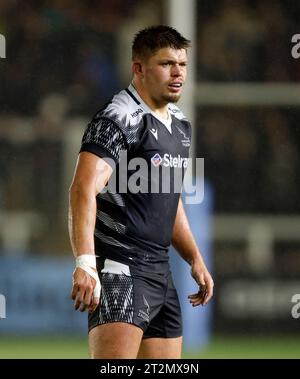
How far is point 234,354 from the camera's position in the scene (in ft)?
32.3

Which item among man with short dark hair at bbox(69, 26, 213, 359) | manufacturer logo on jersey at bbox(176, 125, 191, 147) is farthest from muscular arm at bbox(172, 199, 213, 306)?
manufacturer logo on jersey at bbox(176, 125, 191, 147)

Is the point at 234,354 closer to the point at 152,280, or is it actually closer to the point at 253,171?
the point at 253,171

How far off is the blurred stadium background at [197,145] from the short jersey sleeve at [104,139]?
15.6ft

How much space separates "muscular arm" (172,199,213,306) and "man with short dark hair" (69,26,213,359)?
0.48 feet

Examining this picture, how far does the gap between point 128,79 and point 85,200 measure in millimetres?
5617

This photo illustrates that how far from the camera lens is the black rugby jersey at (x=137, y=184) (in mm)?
5840

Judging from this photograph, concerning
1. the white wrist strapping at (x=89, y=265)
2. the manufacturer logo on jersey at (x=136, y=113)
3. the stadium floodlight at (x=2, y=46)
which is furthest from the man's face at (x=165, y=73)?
the stadium floodlight at (x=2, y=46)

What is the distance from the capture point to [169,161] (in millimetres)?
6016

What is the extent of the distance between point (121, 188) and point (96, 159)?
0.79 feet

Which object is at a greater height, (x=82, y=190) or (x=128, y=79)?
(x=128, y=79)

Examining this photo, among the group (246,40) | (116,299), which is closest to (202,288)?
(116,299)

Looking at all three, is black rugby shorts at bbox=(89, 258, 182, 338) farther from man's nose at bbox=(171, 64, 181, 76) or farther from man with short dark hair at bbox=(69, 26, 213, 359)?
man's nose at bbox=(171, 64, 181, 76)

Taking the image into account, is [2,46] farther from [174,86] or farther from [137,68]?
[174,86]
